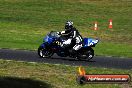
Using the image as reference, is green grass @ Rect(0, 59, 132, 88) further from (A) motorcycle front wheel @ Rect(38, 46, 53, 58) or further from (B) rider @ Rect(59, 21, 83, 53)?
(B) rider @ Rect(59, 21, 83, 53)

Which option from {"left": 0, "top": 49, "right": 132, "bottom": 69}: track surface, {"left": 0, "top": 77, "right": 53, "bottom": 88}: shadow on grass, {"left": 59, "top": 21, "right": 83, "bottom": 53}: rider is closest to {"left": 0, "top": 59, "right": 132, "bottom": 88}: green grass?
{"left": 0, "top": 77, "right": 53, "bottom": 88}: shadow on grass

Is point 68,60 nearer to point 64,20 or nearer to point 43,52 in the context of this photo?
point 43,52

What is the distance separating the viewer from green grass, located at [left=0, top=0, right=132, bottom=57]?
32625mm

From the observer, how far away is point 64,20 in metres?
47.9

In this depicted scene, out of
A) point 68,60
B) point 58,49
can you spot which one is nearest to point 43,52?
point 58,49

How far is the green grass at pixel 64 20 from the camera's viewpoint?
107 ft

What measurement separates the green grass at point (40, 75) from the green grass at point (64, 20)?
6818 mm

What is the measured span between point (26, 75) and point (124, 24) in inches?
1136

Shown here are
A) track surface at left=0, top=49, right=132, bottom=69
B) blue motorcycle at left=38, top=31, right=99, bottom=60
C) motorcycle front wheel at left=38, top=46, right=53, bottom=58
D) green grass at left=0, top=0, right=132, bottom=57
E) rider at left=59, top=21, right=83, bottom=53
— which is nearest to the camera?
track surface at left=0, top=49, right=132, bottom=69

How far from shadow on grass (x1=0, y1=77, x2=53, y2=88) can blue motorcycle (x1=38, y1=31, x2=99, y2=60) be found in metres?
5.37

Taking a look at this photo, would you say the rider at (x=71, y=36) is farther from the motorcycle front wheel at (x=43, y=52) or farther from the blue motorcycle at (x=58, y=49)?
the motorcycle front wheel at (x=43, y=52)

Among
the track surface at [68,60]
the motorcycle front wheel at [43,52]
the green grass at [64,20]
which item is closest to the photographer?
the track surface at [68,60]

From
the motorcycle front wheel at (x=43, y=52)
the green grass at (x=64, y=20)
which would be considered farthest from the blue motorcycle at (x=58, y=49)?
the green grass at (x=64, y=20)

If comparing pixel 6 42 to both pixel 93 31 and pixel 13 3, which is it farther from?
pixel 13 3
